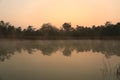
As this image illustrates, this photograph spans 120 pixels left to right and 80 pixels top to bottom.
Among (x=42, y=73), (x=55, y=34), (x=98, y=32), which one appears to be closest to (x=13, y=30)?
(x=55, y=34)

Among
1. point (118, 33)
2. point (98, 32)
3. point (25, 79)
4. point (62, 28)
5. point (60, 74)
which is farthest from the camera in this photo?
point (62, 28)

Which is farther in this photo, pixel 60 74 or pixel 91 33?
pixel 91 33

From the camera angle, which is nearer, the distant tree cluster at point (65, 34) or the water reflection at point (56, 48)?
the water reflection at point (56, 48)

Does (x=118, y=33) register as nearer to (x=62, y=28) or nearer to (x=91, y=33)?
(x=91, y=33)

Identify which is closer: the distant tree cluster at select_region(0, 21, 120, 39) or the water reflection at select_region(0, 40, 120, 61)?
the water reflection at select_region(0, 40, 120, 61)

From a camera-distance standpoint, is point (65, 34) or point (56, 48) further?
point (65, 34)

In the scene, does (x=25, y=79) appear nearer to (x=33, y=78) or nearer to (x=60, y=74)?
(x=33, y=78)

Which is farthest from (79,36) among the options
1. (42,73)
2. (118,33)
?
(42,73)

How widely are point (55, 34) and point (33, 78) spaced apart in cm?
2744

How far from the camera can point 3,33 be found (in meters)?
31.1

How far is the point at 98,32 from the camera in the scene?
32.3m

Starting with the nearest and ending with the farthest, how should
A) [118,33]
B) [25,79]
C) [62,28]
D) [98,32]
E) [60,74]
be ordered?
[25,79] → [60,74] → [118,33] → [98,32] → [62,28]

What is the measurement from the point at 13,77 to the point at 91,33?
27.3 meters

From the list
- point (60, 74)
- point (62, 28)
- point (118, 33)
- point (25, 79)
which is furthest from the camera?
point (62, 28)
